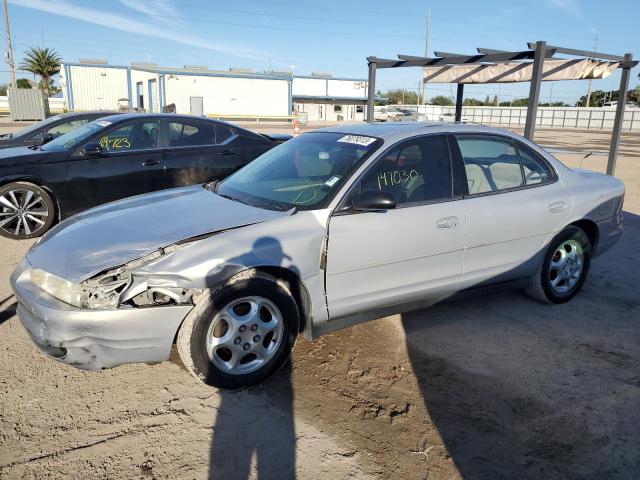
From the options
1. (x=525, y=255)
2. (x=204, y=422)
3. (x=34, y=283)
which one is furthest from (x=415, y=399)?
(x=34, y=283)

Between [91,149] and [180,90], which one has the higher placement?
[180,90]

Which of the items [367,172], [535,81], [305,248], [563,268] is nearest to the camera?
[305,248]

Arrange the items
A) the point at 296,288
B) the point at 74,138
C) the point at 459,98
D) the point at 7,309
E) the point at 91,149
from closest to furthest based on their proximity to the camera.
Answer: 1. the point at 296,288
2. the point at 7,309
3. the point at 91,149
4. the point at 74,138
5. the point at 459,98

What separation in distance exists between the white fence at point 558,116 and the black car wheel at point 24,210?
147 ft

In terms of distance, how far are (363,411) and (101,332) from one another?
1.56 meters

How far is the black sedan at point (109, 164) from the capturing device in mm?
6367

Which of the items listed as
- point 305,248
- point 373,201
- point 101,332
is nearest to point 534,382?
point 373,201

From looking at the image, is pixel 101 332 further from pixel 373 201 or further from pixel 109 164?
pixel 109 164

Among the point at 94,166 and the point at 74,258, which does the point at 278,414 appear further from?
the point at 94,166

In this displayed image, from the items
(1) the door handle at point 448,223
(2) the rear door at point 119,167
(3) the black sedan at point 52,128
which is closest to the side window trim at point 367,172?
(1) the door handle at point 448,223

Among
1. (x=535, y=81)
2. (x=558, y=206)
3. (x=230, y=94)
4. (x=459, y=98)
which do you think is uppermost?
(x=230, y=94)

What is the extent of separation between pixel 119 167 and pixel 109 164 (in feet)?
0.41

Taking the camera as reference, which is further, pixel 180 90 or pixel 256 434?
pixel 180 90

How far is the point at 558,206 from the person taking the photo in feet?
14.5
